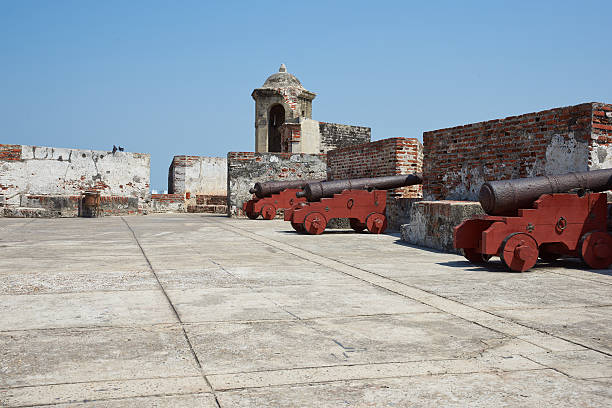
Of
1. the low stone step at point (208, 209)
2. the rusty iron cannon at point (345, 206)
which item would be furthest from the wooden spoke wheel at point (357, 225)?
the low stone step at point (208, 209)

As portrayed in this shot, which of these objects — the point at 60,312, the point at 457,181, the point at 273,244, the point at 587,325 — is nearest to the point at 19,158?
the point at 273,244

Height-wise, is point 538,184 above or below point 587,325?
above

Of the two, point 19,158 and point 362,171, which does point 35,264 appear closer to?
point 362,171

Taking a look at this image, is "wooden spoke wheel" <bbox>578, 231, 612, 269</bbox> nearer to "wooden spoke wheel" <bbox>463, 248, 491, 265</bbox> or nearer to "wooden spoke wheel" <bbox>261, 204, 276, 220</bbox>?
"wooden spoke wheel" <bbox>463, 248, 491, 265</bbox>

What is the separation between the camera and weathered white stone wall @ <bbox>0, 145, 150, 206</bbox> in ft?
56.9

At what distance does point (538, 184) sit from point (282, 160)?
11720 mm

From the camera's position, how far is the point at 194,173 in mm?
26188

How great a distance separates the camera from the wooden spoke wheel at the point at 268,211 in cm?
1485

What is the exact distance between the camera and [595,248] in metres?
5.40

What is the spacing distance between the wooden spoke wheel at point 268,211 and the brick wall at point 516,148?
5.82 m

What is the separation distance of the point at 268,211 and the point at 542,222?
32.9 ft

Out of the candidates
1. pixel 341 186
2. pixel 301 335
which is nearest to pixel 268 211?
pixel 341 186

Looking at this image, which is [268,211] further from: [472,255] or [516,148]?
[472,255]

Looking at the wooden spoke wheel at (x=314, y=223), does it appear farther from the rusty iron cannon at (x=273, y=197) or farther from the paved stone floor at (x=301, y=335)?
the rusty iron cannon at (x=273, y=197)
